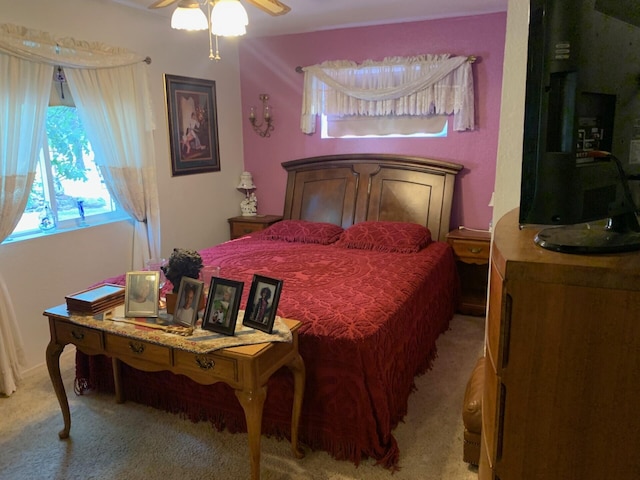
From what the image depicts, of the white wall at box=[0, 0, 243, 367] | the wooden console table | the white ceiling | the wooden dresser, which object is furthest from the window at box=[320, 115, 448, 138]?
the wooden dresser

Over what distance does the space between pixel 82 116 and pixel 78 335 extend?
1.73 meters

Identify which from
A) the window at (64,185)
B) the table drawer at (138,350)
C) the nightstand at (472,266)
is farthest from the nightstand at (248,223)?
the table drawer at (138,350)

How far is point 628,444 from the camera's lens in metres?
0.79

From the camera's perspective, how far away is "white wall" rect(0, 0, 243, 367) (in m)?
2.97

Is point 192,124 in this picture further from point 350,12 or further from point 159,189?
point 350,12

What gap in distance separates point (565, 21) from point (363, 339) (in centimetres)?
152

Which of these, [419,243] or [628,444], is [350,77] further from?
[628,444]

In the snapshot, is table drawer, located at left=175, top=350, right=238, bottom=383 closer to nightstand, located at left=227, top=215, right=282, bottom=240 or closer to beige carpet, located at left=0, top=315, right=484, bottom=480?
beige carpet, located at left=0, top=315, right=484, bottom=480

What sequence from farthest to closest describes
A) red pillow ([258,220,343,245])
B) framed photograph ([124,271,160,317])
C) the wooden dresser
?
red pillow ([258,220,343,245]), framed photograph ([124,271,160,317]), the wooden dresser

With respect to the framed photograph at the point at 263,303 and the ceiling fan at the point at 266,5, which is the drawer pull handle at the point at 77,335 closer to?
the framed photograph at the point at 263,303

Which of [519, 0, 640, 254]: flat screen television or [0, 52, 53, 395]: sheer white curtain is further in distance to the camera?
[0, 52, 53, 395]: sheer white curtain

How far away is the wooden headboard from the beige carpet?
1634 mm

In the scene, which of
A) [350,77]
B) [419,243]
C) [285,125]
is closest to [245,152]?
[285,125]

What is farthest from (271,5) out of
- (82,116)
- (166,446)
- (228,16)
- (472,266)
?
(472,266)
